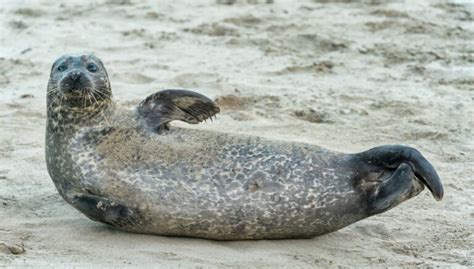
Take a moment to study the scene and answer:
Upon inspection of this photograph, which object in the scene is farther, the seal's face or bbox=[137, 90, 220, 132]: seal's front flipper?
bbox=[137, 90, 220, 132]: seal's front flipper

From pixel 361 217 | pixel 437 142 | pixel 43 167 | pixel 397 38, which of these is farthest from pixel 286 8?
Result: pixel 361 217

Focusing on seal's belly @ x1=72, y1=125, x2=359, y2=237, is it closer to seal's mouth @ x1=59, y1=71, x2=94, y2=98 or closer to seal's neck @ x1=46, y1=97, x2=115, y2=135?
seal's neck @ x1=46, y1=97, x2=115, y2=135

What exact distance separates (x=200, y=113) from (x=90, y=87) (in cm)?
58

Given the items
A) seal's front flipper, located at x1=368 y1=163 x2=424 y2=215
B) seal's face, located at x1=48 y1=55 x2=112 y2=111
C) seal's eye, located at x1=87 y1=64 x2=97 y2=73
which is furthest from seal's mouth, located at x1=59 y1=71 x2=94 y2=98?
seal's front flipper, located at x1=368 y1=163 x2=424 y2=215

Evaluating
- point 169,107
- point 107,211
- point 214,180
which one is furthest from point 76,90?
point 214,180

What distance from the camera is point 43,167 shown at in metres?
6.08

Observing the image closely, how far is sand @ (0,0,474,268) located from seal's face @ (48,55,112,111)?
0.56m

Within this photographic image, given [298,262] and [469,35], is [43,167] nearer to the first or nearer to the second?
[298,262]

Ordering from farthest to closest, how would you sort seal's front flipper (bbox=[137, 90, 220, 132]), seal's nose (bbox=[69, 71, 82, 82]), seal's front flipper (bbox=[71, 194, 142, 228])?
seal's front flipper (bbox=[137, 90, 220, 132]) → seal's nose (bbox=[69, 71, 82, 82]) → seal's front flipper (bbox=[71, 194, 142, 228])

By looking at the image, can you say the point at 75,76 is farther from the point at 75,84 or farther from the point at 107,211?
the point at 107,211

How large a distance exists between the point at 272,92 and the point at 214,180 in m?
2.53

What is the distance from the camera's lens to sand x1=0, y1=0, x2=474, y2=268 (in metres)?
5.05

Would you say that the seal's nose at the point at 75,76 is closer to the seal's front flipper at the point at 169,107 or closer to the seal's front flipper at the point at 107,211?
the seal's front flipper at the point at 169,107

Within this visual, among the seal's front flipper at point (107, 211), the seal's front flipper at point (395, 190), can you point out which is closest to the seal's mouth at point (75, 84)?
the seal's front flipper at point (107, 211)
